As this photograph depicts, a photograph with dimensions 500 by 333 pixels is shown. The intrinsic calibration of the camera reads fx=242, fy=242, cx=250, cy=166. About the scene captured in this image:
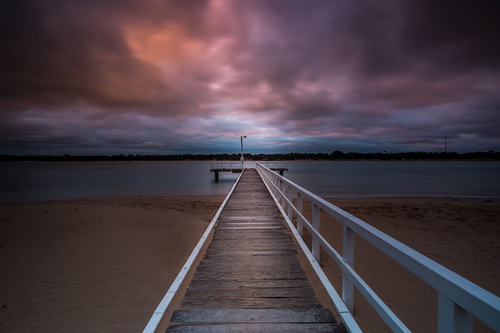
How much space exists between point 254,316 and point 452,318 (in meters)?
1.78

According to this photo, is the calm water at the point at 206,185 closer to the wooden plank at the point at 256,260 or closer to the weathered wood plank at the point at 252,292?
the wooden plank at the point at 256,260

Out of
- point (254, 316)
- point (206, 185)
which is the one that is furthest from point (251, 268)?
point (206, 185)

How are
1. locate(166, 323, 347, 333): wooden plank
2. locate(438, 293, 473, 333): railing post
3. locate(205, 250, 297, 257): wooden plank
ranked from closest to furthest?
locate(438, 293, 473, 333): railing post
locate(166, 323, 347, 333): wooden plank
locate(205, 250, 297, 257): wooden plank

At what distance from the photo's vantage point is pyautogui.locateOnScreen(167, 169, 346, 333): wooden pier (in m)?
2.30

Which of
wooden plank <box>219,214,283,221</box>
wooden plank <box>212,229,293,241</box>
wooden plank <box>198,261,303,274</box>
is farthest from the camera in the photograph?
wooden plank <box>219,214,283,221</box>

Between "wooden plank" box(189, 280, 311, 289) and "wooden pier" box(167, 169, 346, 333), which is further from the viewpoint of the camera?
"wooden plank" box(189, 280, 311, 289)

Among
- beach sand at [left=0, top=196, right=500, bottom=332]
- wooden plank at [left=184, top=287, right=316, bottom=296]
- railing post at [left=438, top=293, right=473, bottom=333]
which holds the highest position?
→ railing post at [left=438, top=293, right=473, bottom=333]

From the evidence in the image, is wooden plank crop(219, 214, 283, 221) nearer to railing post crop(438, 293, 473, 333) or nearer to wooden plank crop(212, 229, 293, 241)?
wooden plank crop(212, 229, 293, 241)

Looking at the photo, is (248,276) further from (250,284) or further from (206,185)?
(206,185)

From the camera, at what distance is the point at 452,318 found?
1.10 meters

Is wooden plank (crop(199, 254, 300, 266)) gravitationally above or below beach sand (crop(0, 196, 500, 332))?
above

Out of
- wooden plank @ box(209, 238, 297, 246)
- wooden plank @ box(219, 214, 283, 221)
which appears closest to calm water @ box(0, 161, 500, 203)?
wooden plank @ box(219, 214, 283, 221)

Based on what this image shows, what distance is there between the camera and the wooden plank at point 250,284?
9.81 ft

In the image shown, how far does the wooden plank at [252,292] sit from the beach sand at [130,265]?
1590 millimetres
